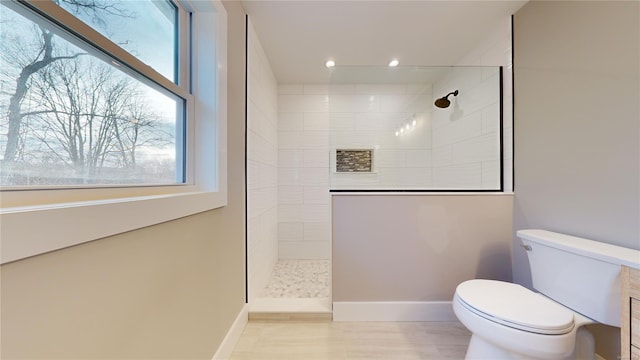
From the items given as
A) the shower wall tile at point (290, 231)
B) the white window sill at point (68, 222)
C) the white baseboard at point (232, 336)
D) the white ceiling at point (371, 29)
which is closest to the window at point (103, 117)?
the white window sill at point (68, 222)

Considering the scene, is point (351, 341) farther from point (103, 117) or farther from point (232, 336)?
point (103, 117)

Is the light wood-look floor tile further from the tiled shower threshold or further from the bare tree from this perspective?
the bare tree

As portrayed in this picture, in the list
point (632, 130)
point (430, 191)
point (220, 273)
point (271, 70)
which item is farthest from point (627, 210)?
point (271, 70)

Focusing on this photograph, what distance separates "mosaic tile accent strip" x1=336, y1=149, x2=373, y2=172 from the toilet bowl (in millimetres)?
1189

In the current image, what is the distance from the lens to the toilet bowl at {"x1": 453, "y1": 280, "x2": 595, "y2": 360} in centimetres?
100

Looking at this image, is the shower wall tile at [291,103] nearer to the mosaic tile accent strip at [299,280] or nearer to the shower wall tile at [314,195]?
the shower wall tile at [314,195]

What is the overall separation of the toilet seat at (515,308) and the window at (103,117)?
137 centimetres

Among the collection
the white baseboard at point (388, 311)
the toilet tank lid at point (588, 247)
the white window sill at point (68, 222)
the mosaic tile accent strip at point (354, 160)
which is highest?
the mosaic tile accent strip at point (354, 160)

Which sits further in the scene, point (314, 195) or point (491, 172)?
point (314, 195)

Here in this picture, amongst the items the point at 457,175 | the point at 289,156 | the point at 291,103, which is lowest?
the point at 457,175

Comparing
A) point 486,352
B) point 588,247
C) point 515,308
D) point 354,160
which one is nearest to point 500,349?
point 486,352

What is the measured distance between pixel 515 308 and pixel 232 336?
1.50m

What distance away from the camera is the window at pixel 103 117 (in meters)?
0.53

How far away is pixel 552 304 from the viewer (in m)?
1.15
